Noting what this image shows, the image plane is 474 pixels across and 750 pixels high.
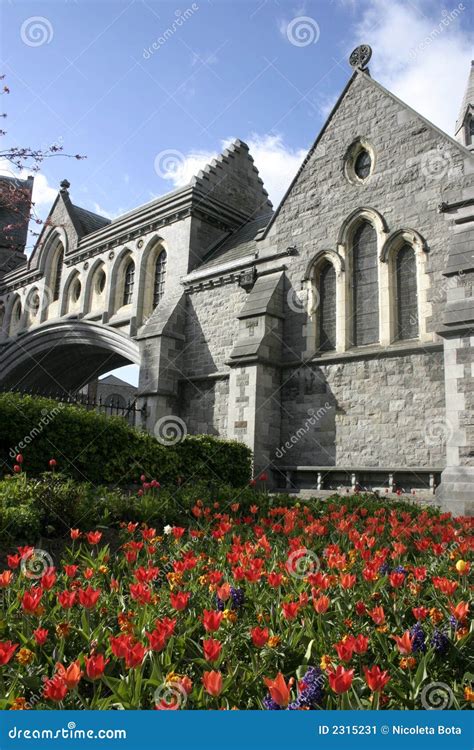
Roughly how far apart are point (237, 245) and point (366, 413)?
8.19m

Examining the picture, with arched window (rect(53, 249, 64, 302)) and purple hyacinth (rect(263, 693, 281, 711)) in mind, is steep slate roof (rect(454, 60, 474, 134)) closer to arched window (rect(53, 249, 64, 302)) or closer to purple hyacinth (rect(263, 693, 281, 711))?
arched window (rect(53, 249, 64, 302))

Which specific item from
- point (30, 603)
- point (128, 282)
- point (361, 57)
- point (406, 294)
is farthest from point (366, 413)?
point (128, 282)

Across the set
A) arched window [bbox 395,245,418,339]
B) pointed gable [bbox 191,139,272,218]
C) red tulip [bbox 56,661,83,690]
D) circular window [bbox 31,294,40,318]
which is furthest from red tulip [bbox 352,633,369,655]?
circular window [bbox 31,294,40,318]

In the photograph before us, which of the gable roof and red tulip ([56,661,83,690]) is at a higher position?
the gable roof

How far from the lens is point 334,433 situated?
1280 cm

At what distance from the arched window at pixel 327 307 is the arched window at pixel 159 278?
23.1 ft

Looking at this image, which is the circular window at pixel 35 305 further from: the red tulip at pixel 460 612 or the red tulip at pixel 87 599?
the red tulip at pixel 460 612

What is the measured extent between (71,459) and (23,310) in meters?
19.5

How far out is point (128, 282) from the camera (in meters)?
21.1

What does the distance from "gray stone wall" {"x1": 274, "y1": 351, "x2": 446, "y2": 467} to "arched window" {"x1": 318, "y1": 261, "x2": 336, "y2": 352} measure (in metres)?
0.72

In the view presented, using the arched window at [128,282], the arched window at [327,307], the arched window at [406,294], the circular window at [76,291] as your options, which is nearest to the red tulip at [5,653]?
the arched window at [406,294]

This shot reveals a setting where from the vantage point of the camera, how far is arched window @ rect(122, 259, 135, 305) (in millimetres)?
20781

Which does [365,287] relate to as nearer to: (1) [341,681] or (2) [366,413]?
(2) [366,413]

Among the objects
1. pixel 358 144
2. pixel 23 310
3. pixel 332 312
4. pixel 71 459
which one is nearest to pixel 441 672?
pixel 71 459
